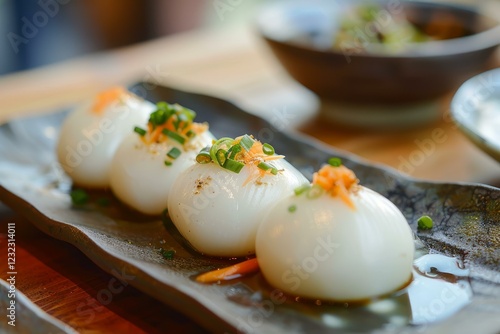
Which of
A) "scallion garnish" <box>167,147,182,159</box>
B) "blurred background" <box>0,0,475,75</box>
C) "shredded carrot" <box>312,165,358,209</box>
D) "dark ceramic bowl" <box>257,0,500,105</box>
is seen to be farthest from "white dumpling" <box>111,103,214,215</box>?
"blurred background" <box>0,0,475,75</box>

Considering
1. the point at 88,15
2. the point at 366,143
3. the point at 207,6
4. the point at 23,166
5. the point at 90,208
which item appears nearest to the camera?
the point at 90,208

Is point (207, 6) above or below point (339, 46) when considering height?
below

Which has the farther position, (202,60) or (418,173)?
(202,60)

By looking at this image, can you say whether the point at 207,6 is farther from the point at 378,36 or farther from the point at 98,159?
the point at 98,159

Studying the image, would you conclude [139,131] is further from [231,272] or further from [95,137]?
[231,272]

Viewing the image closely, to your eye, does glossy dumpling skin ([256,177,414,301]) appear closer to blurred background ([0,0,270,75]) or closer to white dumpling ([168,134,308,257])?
white dumpling ([168,134,308,257])

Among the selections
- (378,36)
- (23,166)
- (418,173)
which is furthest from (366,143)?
(23,166)
